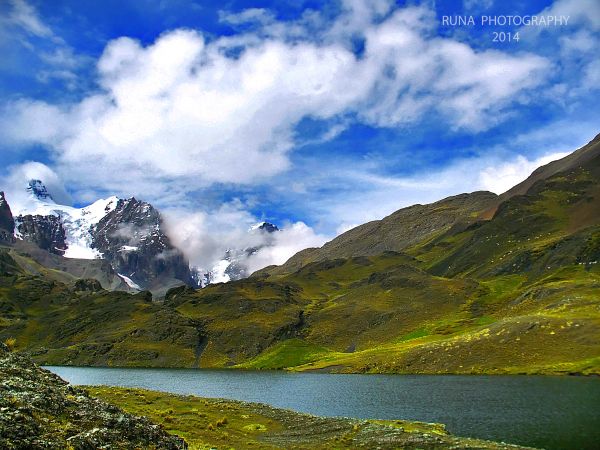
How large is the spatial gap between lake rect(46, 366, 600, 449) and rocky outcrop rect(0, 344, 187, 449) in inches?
1894

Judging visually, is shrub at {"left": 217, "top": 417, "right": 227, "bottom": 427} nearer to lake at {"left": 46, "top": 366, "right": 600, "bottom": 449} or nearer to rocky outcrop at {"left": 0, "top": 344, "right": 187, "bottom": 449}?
lake at {"left": 46, "top": 366, "right": 600, "bottom": 449}

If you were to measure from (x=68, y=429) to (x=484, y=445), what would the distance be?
136 ft

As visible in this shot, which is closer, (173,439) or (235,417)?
(173,439)

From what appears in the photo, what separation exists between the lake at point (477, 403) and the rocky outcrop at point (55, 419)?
4810cm

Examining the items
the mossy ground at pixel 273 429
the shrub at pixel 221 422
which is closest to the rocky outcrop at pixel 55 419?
the mossy ground at pixel 273 429

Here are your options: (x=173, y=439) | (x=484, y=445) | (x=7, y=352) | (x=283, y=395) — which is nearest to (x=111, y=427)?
(x=173, y=439)

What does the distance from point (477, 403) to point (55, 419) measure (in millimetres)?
80909

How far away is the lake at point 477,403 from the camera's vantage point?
62.5 m

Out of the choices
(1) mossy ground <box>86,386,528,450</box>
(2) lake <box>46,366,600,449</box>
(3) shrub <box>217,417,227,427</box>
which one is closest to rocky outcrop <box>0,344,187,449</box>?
(1) mossy ground <box>86,386,528,450</box>

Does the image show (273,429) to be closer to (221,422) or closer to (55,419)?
(221,422)

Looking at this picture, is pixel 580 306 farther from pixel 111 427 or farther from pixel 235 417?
pixel 111 427

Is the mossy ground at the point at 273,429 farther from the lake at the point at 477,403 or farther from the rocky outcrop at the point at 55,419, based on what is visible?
the rocky outcrop at the point at 55,419

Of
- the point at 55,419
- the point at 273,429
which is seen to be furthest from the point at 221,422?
the point at 55,419

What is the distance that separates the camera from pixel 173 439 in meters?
32.8
